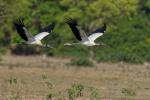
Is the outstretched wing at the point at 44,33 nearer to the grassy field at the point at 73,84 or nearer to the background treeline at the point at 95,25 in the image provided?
the grassy field at the point at 73,84

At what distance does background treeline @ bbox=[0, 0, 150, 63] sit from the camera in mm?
52875

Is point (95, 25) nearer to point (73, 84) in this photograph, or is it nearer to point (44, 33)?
point (44, 33)

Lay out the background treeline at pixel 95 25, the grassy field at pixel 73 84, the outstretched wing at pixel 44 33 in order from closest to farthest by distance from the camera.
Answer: the grassy field at pixel 73 84 → the outstretched wing at pixel 44 33 → the background treeline at pixel 95 25

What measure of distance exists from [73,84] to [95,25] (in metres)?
30.2

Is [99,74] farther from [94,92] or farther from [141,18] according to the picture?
[141,18]

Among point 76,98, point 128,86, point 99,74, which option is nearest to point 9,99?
point 76,98

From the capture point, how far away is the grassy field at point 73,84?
23.9m

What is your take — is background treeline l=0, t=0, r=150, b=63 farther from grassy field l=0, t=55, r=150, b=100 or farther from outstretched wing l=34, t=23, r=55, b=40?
outstretched wing l=34, t=23, r=55, b=40

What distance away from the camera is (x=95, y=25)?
54.3 meters

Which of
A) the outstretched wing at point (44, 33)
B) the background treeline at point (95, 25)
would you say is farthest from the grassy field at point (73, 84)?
the background treeline at point (95, 25)

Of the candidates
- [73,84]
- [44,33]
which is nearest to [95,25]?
[44,33]

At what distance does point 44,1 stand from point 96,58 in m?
6.47

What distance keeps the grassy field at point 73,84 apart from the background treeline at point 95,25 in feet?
29.3

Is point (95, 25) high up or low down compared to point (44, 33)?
down
